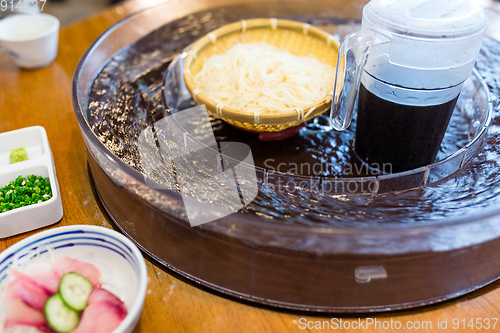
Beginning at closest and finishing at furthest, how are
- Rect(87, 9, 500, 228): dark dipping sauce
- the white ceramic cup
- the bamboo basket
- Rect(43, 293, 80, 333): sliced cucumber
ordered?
Rect(43, 293, 80, 333): sliced cucumber → Rect(87, 9, 500, 228): dark dipping sauce → the bamboo basket → the white ceramic cup

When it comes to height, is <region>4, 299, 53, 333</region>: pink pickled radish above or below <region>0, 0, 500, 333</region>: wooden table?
above

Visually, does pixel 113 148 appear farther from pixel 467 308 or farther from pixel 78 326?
pixel 467 308

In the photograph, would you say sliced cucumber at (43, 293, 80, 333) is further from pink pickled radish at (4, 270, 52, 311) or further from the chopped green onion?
the chopped green onion

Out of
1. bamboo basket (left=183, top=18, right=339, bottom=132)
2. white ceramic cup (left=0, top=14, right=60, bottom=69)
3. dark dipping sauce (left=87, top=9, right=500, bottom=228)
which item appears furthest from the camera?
white ceramic cup (left=0, top=14, right=60, bottom=69)

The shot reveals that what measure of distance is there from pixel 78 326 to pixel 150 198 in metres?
0.22

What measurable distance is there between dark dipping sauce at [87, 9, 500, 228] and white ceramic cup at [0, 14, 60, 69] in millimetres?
292

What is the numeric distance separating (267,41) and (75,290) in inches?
34.5

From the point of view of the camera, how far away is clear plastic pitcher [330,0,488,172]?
2.17ft

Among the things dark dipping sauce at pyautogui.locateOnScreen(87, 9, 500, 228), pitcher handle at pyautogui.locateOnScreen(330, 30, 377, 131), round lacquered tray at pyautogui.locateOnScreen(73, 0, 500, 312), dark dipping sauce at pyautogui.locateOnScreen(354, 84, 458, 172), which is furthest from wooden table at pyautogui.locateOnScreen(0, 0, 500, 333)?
pitcher handle at pyautogui.locateOnScreen(330, 30, 377, 131)

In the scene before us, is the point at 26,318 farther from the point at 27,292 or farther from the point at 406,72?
the point at 406,72

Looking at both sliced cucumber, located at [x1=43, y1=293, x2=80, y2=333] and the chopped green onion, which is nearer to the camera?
sliced cucumber, located at [x1=43, y1=293, x2=80, y2=333]

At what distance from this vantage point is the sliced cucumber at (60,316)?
56 cm

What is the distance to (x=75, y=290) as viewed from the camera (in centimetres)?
59

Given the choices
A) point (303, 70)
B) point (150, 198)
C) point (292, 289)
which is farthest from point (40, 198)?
point (303, 70)
